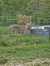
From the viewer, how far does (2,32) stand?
10.0m

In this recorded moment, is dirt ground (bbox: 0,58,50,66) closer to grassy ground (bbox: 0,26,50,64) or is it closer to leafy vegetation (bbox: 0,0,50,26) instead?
grassy ground (bbox: 0,26,50,64)

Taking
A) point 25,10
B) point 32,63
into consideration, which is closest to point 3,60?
point 32,63

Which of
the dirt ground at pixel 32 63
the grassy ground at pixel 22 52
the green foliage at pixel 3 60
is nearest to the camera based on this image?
the dirt ground at pixel 32 63

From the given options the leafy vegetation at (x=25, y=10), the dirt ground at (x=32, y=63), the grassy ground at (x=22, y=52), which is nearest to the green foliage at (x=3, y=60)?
the grassy ground at (x=22, y=52)

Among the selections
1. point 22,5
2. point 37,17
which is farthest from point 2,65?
point 22,5

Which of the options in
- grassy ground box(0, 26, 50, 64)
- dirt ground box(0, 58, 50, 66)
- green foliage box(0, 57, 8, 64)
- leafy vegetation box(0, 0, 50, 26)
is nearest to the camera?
dirt ground box(0, 58, 50, 66)

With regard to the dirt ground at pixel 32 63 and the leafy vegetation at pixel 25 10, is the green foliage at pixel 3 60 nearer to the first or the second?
the dirt ground at pixel 32 63

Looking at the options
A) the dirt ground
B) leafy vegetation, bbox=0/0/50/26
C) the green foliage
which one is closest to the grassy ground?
the green foliage

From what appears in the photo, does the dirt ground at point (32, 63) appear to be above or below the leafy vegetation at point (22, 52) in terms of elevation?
above

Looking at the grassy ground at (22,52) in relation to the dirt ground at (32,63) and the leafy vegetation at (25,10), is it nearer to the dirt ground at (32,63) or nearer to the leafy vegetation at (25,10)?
the dirt ground at (32,63)

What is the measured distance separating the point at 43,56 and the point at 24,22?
19.5 ft

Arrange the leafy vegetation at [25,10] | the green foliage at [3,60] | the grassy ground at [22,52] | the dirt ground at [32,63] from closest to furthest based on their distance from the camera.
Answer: the dirt ground at [32,63], the green foliage at [3,60], the grassy ground at [22,52], the leafy vegetation at [25,10]

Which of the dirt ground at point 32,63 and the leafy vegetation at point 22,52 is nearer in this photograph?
the dirt ground at point 32,63

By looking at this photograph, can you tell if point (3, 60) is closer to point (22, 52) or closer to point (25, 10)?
point (22, 52)
